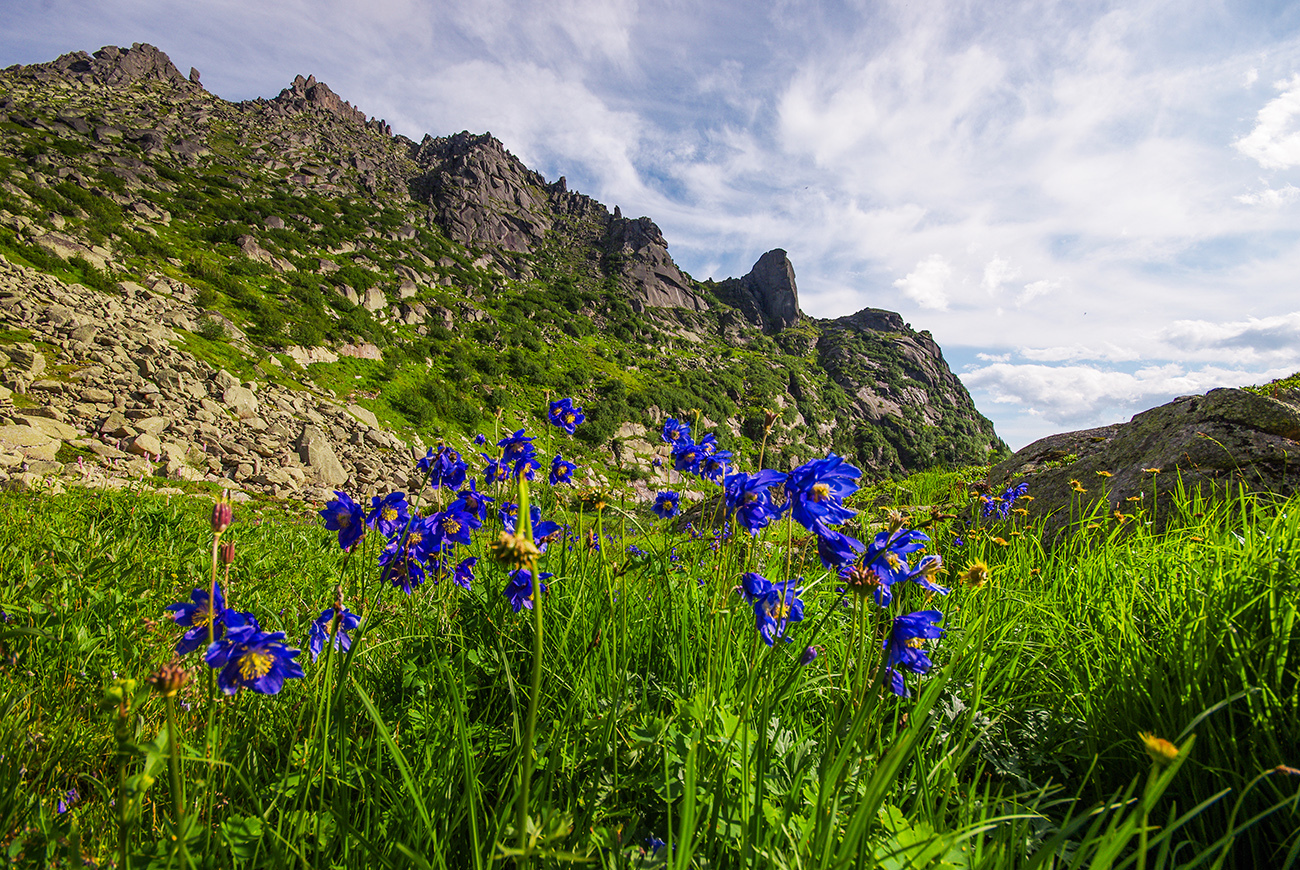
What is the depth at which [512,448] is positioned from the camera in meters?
2.72

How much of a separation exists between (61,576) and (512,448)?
2.72m

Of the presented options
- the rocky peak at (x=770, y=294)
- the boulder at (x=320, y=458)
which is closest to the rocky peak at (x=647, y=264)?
the rocky peak at (x=770, y=294)

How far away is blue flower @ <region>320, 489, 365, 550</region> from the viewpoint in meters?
1.88

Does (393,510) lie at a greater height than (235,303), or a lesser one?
lesser

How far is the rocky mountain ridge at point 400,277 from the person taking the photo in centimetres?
3055

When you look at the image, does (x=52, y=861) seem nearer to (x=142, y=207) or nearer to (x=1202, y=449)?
(x=1202, y=449)


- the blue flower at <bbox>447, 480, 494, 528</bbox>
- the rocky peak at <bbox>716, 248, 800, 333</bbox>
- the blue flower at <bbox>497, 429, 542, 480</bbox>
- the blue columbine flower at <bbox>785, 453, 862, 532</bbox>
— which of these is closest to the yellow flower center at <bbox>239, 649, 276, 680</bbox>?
the blue flower at <bbox>447, 480, 494, 528</bbox>

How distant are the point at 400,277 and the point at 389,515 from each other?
5965 cm

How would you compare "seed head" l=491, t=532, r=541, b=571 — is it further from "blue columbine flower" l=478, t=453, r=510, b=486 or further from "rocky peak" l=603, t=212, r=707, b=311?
"rocky peak" l=603, t=212, r=707, b=311

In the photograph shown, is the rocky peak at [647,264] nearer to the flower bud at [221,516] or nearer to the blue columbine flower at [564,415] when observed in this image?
the blue columbine flower at [564,415]

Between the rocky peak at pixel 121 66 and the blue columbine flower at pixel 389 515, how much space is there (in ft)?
400

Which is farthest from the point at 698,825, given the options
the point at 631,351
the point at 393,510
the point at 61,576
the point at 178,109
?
the point at 178,109

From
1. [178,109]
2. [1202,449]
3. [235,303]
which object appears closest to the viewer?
[1202,449]

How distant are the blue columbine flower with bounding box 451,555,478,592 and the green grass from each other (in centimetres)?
11
